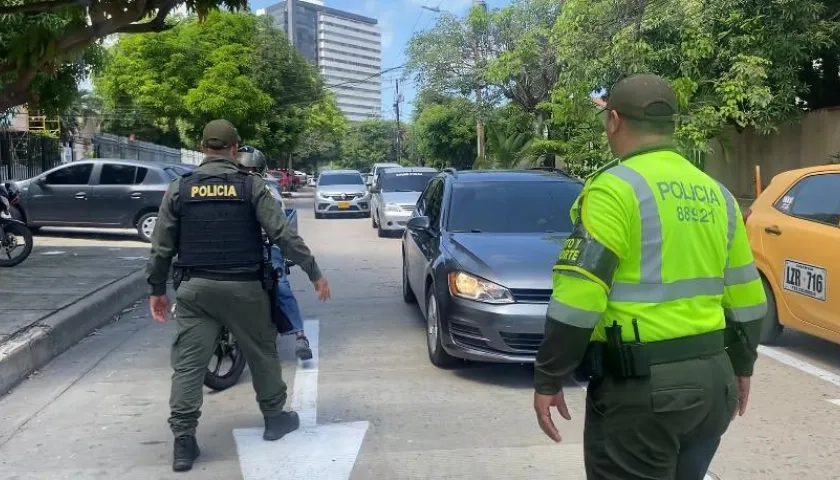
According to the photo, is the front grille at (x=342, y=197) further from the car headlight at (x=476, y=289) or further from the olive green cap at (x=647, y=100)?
the olive green cap at (x=647, y=100)

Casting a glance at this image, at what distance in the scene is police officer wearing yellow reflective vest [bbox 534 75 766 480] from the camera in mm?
2373

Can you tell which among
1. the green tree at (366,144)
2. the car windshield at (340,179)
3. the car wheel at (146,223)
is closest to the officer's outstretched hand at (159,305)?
the car wheel at (146,223)

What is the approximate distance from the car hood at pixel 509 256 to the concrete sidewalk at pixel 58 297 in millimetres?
3534

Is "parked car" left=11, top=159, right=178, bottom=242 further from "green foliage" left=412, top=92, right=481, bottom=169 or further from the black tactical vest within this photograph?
"green foliage" left=412, top=92, right=481, bottom=169

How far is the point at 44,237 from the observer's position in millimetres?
16078

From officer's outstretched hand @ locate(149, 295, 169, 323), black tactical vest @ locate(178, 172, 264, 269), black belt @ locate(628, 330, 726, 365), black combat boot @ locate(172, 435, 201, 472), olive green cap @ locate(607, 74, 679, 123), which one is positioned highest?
olive green cap @ locate(607, 74, 679, 123)

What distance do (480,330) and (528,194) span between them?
81.1 inches

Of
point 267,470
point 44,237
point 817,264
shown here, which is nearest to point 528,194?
point 817,264

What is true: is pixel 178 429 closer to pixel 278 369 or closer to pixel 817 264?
pixel 278 369

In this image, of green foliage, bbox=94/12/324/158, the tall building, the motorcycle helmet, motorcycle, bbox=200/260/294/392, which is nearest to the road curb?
motorcycle, bbox=200/260/294/392

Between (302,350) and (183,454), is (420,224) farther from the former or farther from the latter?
(183,454)

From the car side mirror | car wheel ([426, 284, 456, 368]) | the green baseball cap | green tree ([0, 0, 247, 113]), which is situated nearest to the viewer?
the green baseball cap

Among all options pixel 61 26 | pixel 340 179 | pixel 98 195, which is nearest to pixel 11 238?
pixel 61 26

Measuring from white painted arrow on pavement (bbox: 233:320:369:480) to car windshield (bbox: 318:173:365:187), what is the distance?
1966 cm
